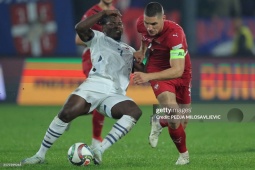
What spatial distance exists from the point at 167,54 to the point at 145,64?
34 cm

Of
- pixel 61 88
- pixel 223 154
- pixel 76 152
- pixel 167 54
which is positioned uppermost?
pixel 167 54

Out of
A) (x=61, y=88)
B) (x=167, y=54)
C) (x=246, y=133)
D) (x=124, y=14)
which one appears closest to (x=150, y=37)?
(x=167, y=54)

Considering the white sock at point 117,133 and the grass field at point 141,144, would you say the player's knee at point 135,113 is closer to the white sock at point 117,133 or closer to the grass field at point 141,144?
the white sock at point 117,133

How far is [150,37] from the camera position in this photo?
1014 centimetres

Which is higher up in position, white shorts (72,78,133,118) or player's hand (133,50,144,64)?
player's hand (133,50,144,64)

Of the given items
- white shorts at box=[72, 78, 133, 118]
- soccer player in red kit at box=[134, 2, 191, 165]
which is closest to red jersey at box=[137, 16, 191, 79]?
soccer player in red kit at box=[134, 2, 191, 165]

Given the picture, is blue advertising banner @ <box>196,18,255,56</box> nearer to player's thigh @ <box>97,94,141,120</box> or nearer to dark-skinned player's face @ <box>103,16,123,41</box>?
dark-skinned player's face @ <box>103,16,123,41</box>

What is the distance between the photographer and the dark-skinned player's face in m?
9.77

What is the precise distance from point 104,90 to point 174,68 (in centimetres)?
87

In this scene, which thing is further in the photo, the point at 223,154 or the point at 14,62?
the point at 14,62

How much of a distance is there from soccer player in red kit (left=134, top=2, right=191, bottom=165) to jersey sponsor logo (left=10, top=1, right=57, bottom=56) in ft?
34.0

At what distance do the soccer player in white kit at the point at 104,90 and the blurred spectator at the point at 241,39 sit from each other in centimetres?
1071

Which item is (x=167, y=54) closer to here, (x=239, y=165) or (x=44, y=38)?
(x=239, y=165)

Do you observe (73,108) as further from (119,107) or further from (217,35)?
(217,35)
